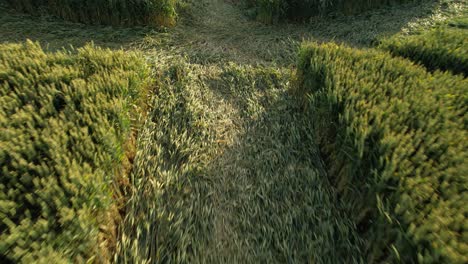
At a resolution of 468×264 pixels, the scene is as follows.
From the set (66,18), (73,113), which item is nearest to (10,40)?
(66,18)

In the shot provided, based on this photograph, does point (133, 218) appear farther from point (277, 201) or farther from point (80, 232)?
point (277, 201)

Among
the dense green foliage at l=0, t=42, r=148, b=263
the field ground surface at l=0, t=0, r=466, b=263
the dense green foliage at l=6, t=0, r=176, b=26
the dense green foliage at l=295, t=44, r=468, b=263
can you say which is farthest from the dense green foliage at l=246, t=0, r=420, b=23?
A: the dense green foliage at l=0, t=42, r=148, b=263

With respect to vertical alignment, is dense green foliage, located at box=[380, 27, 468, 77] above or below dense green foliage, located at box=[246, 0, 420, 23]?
below

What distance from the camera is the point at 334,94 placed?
2691mm

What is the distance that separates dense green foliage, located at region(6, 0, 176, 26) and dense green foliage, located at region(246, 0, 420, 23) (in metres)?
2.92

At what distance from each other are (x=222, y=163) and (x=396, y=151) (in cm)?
186

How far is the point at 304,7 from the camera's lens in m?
7.09

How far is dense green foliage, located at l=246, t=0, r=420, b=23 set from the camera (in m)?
6.99

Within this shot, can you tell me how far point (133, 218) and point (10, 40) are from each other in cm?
566

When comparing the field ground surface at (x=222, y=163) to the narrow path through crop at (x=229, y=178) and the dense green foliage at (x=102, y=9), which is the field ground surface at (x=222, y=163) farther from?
the dense green foliage at (x=102, y=9)

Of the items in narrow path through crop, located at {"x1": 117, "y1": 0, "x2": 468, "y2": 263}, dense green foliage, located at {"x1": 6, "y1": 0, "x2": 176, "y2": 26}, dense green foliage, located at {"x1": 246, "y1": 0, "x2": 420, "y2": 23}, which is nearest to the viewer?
narrow path through crop, located at {"x1": 117, "y1": 0, "x2": 468, "y2": 263}

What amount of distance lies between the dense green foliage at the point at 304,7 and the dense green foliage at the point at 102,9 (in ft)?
9.58

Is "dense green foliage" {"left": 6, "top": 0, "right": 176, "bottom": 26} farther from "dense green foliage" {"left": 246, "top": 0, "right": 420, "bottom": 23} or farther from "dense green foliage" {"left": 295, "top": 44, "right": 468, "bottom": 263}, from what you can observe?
"dense green foliage" {"left": 295, "top": 44, "right": 468, "bottom": 263}

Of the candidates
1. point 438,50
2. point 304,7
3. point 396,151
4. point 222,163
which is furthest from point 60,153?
point 304,7
